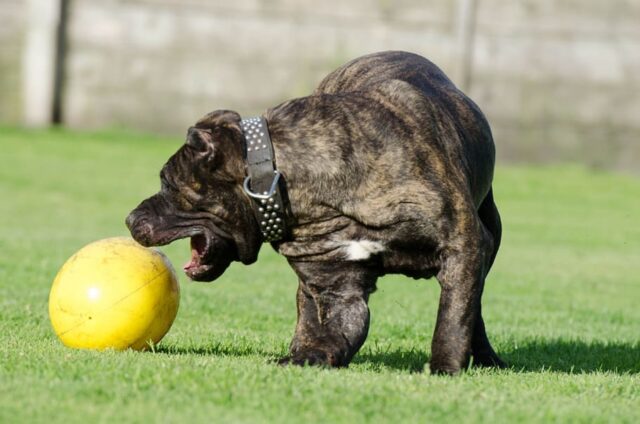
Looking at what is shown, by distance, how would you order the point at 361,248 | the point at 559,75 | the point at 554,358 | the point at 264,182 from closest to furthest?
the point at 264,182, the point at 361,248, the point at 554,358, the point at 559,75

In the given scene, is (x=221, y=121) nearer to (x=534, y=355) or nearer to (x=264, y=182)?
(x=264, y=182)

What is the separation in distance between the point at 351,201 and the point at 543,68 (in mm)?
16144

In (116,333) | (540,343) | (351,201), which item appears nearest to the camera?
(351,201)

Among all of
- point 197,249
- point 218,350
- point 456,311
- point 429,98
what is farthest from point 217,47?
point 456,311

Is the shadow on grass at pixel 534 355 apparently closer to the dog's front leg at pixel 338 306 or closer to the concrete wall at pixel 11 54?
the dog's front leg at pixel 338 306

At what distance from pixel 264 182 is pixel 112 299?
3.59 feet

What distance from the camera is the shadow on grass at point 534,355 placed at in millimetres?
6258

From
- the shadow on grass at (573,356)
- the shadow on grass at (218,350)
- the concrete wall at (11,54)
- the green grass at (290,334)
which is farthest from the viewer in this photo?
the concrete wall at (11,54)

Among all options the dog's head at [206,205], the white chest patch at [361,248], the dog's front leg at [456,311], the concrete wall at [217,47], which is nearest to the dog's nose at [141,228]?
the dog's head at [206,205]

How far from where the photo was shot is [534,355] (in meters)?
7.18

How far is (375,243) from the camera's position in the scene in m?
5.56

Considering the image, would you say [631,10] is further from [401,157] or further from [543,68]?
[401,157]

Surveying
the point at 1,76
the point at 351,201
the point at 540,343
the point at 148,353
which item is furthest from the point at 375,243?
the point at 1,76

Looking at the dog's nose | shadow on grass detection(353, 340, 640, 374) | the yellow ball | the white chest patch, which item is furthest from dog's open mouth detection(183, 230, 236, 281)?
shadow on grass detection(353, 340, 640, 374)
